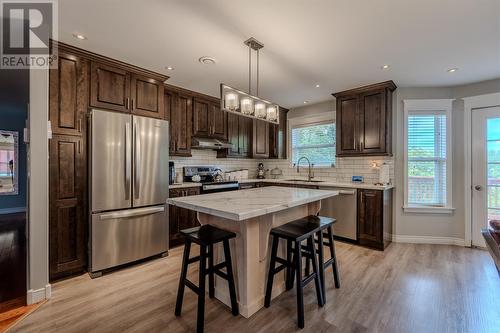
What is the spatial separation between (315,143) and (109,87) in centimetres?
372

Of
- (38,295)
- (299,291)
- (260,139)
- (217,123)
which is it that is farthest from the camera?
(260,139)

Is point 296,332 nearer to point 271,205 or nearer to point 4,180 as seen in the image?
point 271,205

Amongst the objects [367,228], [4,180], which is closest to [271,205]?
[367,228]

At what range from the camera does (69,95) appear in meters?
2.54

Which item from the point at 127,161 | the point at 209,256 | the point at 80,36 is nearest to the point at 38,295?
the point at 127,161

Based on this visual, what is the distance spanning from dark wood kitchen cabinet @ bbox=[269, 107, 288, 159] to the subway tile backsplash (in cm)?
32

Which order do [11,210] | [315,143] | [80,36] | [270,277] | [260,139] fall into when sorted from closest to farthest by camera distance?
[270,277] < [80,36] < [315,143] < [260,139] < [11,210]

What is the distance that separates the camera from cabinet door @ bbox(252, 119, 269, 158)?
16.2 feet

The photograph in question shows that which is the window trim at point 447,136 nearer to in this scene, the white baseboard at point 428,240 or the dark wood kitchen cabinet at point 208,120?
the white baseboard at point 428,240

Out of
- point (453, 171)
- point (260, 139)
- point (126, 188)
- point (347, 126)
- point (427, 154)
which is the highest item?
point (347, 126)

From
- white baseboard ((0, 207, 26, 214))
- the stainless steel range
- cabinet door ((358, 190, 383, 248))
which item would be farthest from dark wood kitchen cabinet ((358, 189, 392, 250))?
white baseboard ((0, 207, 26, 214))

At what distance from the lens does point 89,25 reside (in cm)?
213

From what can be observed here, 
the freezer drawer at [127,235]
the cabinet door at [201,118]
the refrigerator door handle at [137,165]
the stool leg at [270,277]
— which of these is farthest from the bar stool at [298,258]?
the cabinet door at [201,118]

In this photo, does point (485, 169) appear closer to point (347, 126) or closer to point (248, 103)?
point (347, 126)
